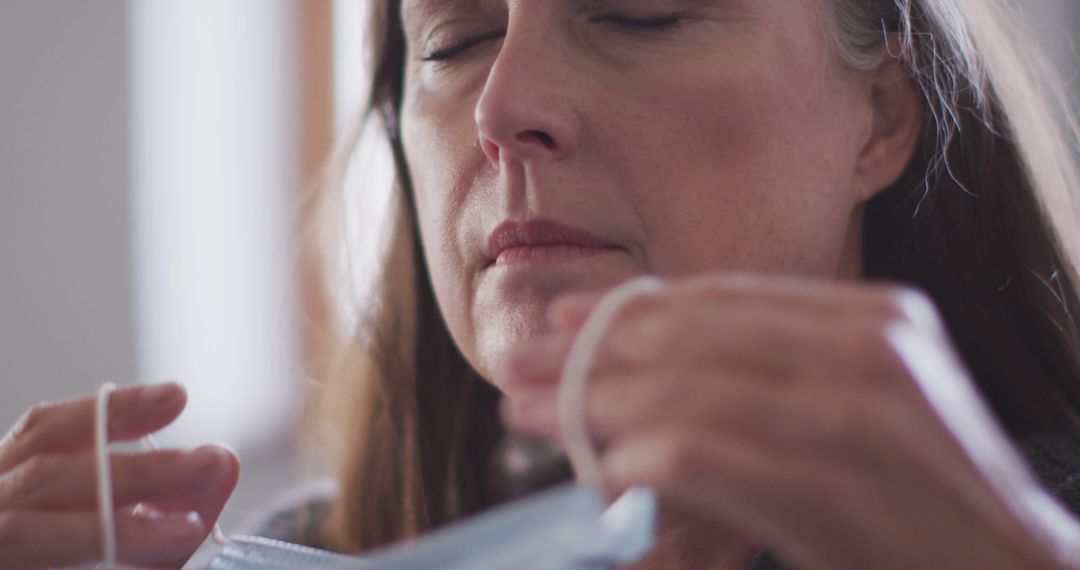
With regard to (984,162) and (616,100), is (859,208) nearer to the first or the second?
(984,162)

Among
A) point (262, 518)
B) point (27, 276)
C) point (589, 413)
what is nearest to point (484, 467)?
point (262, 518)

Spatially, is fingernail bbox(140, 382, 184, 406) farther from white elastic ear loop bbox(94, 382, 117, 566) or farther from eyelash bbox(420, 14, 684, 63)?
eyelash bbox(420, 14, 684, 63)

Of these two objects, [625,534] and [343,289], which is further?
[343,289]

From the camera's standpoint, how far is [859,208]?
1006mm

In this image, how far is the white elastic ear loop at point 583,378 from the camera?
0.51 m

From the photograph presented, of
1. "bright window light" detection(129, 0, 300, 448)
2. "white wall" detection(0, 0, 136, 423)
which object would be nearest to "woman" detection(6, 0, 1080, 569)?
"white wall" detection(0, 0, 136, 423)

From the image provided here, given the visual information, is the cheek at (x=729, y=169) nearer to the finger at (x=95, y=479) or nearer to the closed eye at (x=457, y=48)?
the closed eye at (x=457, y=48)

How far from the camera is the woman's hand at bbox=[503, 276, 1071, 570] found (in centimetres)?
45

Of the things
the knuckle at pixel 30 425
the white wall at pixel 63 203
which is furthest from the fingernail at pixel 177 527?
the white wall at pixel 63 203

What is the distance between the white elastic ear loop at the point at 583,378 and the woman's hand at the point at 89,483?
12.4 inches

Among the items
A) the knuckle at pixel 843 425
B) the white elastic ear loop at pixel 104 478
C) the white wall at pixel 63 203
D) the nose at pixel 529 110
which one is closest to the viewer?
the knuckle at pixel 843 425

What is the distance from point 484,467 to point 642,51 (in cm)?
68

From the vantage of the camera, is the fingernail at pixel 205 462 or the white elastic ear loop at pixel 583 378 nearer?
the white elastic ear loop at pixel 583 378

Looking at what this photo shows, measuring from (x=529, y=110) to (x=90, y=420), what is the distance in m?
0.40
